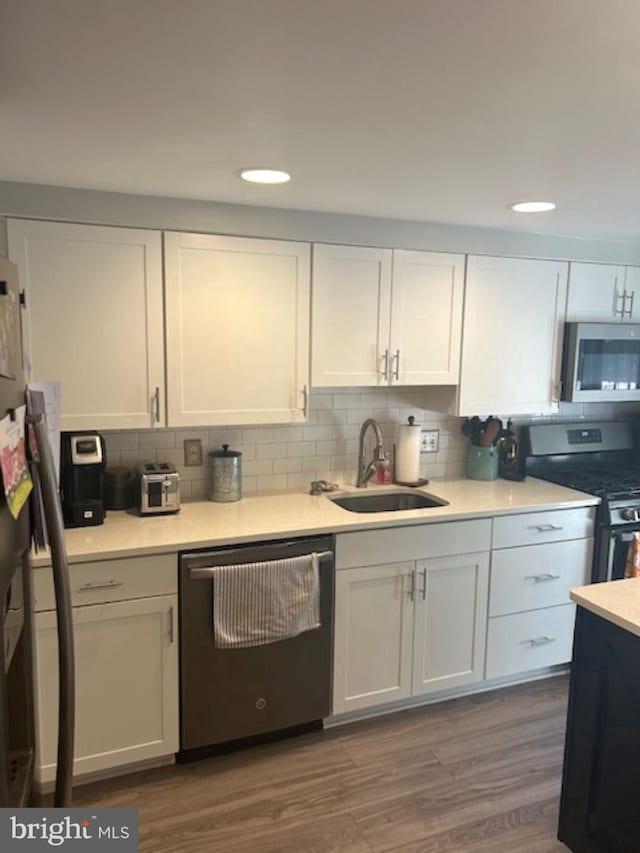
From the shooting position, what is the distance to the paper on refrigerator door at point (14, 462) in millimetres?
915

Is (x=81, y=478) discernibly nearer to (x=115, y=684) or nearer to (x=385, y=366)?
(x=115, y=684)

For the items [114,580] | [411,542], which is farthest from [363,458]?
[114,580]

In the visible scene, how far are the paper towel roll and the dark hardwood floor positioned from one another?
111 centimetres

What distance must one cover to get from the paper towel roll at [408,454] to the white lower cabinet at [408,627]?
49 cm

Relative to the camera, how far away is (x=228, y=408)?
2.57 m

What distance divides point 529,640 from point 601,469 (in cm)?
115

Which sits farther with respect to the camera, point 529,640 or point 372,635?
point 529,640

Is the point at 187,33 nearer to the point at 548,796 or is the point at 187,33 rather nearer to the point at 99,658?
the point at 99,658

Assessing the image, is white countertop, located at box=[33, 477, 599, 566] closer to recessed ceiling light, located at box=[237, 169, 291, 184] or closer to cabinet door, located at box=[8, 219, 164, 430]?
cabinet door, located at box=[8, 219, 164, 430]

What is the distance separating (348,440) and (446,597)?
0.90 metres

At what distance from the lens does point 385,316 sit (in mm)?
2787

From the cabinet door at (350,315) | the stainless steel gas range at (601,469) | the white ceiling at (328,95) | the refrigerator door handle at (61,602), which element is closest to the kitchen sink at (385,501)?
the cabinet door at (350,315)

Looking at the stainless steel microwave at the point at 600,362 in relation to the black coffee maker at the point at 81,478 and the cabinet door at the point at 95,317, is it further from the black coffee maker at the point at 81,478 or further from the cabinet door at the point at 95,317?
the black coffee maker at the point at 81,478

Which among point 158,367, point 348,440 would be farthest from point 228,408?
point 348,440
